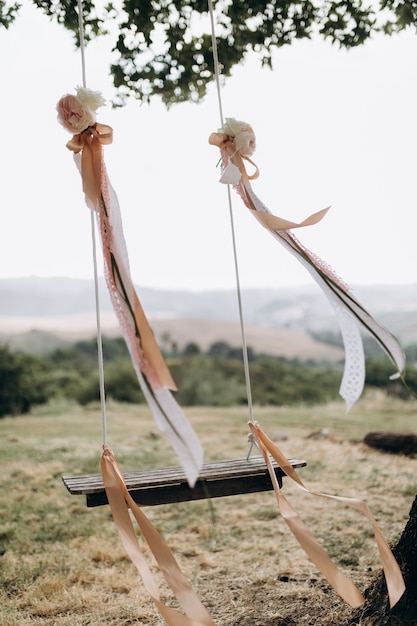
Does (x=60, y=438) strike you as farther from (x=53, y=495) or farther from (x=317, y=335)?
(x=317, y=335)

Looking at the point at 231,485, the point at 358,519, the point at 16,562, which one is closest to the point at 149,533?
the point at 231,485

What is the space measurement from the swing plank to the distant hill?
5.03 metres

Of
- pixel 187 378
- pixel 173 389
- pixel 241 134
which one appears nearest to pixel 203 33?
pixel 241 134

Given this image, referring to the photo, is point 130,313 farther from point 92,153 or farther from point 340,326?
point 340,326

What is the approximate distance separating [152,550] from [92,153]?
118 centimetres

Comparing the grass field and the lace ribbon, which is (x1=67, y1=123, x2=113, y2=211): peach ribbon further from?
the grass field

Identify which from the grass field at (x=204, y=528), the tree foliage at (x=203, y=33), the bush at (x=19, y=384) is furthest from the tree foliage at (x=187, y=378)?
the tree foliage at (x=203, y=33)

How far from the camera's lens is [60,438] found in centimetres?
532

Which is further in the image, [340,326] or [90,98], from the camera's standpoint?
[340,326]

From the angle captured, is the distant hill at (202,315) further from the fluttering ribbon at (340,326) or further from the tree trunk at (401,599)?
the tree trunk at (401,599)

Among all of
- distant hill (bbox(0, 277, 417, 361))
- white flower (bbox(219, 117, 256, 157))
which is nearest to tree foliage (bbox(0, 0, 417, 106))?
white flower (bbox(219, 117, 256, 157))

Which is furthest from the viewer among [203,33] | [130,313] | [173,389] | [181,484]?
[203,33]

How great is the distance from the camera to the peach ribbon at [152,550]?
1.73 meters

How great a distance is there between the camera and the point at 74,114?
6.07 ft
